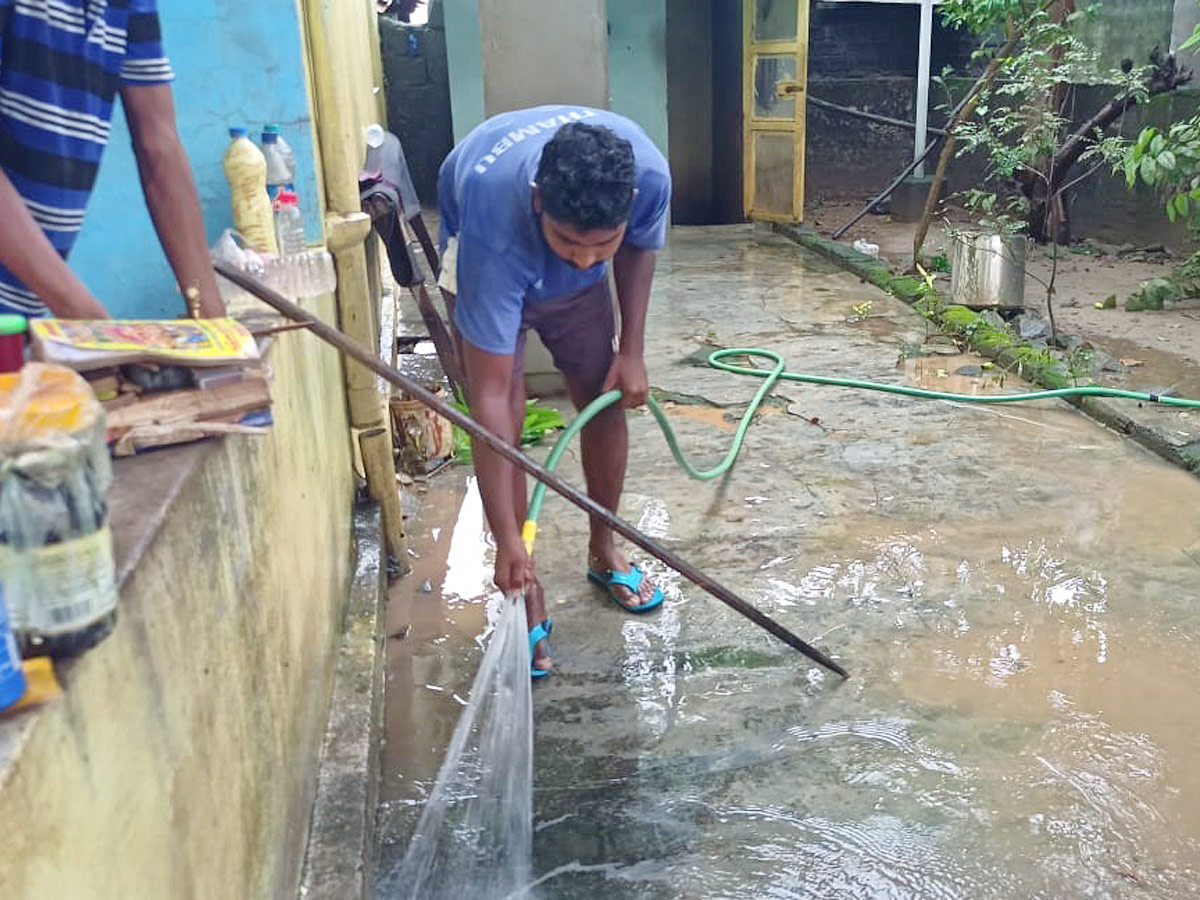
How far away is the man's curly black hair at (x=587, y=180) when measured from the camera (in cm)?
217

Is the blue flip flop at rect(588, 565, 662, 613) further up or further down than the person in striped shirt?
further down

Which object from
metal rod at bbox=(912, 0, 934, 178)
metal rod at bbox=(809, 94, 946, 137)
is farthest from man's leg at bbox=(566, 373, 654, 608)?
metal rod at bbox=(809, 94, 946, 137)

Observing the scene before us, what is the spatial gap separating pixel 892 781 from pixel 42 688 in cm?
198

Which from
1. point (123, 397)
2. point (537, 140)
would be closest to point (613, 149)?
point (537, 140)

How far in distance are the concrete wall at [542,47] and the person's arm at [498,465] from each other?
2393 mm

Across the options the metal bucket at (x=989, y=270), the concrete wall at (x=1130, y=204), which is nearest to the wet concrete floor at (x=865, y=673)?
the metal bucket at (x=989, y=270)

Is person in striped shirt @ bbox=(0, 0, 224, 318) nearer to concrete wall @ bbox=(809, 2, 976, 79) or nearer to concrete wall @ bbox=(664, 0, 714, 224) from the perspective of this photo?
concrete wall @ bbox=(664, 0, 714, 224)

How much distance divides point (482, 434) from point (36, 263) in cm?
102

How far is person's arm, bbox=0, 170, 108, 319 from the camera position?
1396 millimetres

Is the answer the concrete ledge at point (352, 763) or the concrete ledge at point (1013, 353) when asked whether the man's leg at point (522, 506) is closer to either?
the concrete ledge at point (352, 763)

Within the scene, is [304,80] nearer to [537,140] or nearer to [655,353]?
[537,140]

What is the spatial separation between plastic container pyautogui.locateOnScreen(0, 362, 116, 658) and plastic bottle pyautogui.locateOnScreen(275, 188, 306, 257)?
6.14ft

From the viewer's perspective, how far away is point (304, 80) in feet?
8.87

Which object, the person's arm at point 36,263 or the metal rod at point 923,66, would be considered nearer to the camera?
the person's arm at point 36,263
